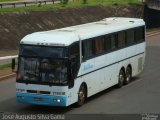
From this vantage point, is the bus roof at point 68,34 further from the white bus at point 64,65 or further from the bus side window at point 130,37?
the bus side window at point 130,37

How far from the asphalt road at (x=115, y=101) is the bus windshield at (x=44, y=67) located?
1.18 metres

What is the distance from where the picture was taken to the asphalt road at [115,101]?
20.0 m

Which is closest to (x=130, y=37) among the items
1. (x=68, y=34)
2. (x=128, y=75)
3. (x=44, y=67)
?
(x=128, y=75)

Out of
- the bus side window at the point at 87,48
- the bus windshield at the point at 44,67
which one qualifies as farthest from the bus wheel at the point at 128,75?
the bus windshield at the point at 44,67

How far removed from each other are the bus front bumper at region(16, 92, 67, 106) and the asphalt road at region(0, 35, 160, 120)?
0.43m

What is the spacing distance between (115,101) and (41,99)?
3.48m

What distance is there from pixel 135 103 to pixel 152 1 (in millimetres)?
41013

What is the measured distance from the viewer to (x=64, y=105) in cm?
1938

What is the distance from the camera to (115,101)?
2180cm

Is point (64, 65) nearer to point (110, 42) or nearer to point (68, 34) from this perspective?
point (68, 34)

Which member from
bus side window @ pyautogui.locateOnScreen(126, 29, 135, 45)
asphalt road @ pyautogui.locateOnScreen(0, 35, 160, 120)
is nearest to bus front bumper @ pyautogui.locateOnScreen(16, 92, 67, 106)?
asphalt road @ pyautogui.locateOnScreen(0, 35, 160, 120)

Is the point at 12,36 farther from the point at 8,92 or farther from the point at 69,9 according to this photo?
the point at 8,92

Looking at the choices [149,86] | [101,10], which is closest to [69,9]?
[101,10]

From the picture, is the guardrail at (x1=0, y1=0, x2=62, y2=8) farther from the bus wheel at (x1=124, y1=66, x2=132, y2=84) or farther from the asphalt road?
the bus wheel at (x1=124, y1=66, x2=132, y2=84)
